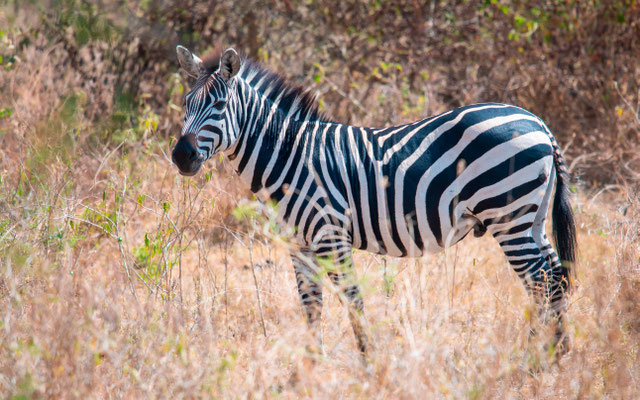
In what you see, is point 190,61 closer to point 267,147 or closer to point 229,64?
point 229,64

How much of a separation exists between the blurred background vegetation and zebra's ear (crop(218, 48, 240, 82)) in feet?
9.61

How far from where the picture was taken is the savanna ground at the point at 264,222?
2762 millimetres

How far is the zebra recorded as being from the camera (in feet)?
11.9

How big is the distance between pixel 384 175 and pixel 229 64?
45.1 inches

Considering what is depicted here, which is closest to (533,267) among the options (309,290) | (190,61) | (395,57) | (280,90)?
(309,290)

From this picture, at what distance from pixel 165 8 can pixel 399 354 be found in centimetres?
620

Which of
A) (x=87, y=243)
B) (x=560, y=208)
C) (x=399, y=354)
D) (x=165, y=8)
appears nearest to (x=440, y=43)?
(x=165, y=8)

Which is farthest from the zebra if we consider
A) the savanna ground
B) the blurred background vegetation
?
the blurred background vegetation

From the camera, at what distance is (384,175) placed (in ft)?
12.3

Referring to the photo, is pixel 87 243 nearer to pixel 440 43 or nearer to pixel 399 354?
pixel 399 354

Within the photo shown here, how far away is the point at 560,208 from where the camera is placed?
384 centimetres

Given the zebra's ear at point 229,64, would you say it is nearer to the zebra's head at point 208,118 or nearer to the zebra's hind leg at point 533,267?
the zebra's head at point 208,118

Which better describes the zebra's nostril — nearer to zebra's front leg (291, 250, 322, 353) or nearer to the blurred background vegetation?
zebra's front leg (291, 250, 322, 353)

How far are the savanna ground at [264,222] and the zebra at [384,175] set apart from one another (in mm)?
193
